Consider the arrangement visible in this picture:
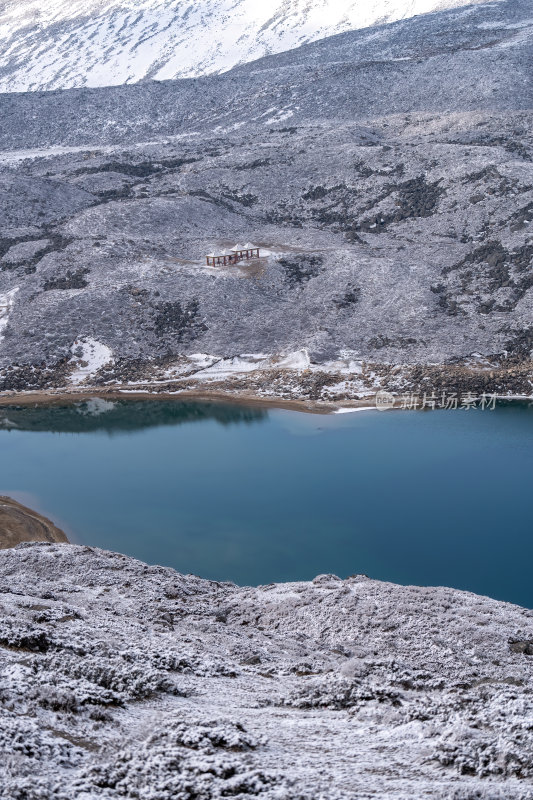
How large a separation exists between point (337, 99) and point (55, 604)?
368 feet

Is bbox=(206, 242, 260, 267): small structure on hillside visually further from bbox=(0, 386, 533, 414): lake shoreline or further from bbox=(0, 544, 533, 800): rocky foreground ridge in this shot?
bbox=(0, 544, 533, 800): rocky foreground ridge

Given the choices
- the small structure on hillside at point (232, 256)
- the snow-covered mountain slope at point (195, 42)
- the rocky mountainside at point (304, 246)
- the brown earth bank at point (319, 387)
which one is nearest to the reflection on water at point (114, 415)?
the brown earth bank at point (319, 387)

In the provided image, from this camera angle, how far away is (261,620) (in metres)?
23.8

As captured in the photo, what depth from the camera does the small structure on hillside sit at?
6706cm

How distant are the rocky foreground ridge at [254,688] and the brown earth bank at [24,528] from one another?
714cm

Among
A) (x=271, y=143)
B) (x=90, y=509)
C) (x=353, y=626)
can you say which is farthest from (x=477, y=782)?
(x=271, y=143)

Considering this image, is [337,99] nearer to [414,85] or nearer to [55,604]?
[414,85]

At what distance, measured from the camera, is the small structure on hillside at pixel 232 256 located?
220 feet

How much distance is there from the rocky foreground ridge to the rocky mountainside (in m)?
27.7

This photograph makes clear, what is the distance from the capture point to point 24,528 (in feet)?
118
